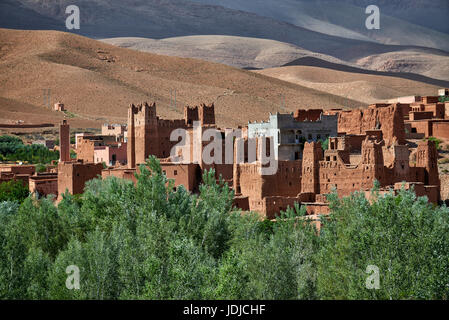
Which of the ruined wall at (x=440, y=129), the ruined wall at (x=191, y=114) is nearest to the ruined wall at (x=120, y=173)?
the ruined wall at (x=191, y=114)

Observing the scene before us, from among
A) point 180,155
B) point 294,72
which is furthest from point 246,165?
point 294,72

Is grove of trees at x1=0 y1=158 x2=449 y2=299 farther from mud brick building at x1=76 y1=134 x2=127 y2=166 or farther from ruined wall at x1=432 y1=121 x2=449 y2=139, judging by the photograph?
mud brick building at x1=76 y1=134 x2=127 y2=166

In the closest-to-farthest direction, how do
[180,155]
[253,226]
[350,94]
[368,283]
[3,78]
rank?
[368,283] → [253,226] → [180,155] → [3,78] → [350,94]

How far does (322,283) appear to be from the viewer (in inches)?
926

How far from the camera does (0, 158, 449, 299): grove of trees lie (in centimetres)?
2272

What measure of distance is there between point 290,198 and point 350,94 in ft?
345

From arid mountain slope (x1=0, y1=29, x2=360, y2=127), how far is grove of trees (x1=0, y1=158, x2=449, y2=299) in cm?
5897

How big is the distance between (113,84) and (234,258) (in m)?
87.8

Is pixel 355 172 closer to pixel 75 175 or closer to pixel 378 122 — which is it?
pixel 378 122

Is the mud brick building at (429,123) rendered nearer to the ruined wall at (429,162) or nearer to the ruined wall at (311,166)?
the ruined wall at (429,162)

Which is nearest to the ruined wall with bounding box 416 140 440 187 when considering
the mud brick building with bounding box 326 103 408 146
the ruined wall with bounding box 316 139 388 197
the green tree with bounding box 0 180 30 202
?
the ruined wall with bounding box 316 139 388 197

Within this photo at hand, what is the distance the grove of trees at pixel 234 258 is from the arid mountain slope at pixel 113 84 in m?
59.0

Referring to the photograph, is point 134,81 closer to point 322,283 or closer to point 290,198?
point 290,198

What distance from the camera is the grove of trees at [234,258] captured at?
2272 cm
